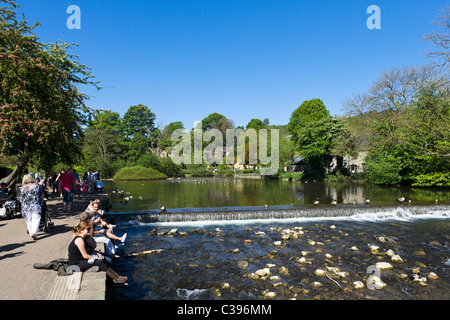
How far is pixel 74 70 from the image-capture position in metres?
17.2

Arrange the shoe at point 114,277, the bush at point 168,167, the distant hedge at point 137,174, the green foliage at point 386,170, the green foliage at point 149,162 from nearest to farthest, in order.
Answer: the shoe at point 114,277 < the green foliage at point 386,170 < the distant hedge at point 137,174 < the green foliage at point 149,162 < the bush at point 168,167

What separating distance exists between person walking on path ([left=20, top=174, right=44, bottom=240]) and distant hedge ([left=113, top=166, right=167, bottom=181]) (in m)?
47.5

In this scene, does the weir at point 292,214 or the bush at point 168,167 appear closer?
the weir at point 292,214

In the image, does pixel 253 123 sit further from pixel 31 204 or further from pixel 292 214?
pixel 31 204

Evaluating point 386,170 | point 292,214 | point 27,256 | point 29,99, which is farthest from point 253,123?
point 27,256

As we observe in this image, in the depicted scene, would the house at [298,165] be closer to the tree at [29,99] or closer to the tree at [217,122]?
the tree at [29,99]

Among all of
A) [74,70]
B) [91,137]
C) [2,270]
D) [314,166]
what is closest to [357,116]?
[314,166]

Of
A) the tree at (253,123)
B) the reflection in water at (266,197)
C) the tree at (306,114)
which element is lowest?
the reflection in water at (266,197)

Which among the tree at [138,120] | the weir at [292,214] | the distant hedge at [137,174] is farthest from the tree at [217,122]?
the weir at [292,214]

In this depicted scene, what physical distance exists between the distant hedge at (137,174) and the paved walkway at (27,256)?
44382 millimetres

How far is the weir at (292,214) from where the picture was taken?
15.6 metres

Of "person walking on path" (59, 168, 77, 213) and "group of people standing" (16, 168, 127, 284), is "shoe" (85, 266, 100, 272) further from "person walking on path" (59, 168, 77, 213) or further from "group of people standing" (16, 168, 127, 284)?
"person walking on path" (59, 168, 77, 213)

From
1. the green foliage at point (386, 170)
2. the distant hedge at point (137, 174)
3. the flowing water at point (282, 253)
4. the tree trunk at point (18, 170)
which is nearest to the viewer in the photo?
the flowing water at point (282, 253)
